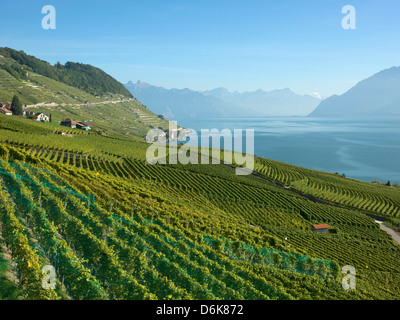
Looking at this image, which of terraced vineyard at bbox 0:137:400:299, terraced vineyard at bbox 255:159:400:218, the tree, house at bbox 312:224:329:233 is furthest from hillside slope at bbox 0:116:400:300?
the tree

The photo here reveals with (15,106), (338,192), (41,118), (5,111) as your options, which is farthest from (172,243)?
(15,106)

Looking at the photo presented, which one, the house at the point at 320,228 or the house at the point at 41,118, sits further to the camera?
the house at the point at 41,118

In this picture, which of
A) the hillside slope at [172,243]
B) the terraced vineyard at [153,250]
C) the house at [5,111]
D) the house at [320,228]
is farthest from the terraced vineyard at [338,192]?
the house at [5,111]

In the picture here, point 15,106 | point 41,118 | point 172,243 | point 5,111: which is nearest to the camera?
point 172,243

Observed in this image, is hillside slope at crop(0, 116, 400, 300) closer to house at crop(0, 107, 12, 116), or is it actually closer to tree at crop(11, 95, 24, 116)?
house at crop(0, 107, 12, 116)

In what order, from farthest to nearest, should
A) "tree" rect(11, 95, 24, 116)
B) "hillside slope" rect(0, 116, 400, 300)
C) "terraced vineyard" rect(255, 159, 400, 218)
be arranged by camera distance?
"tree" rect(11, 95, 24, 116)
"terraced vineyard" rect(255, 159, 400, 218)
"hillside slope" rect(0, 116, 400, 300)

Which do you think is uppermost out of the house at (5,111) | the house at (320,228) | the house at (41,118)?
the house at (5,111)

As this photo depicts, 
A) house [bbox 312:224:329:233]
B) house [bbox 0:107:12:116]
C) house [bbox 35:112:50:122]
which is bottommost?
house [bbox 312:224:329:233]

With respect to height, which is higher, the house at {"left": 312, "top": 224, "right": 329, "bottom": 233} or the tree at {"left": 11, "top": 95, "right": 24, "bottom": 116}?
the tree at {"left": 11, "top": 95, "right": 24, "bottom": 116}

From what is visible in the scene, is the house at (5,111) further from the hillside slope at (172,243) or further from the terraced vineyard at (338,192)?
the terraced vineyard at (338,192)

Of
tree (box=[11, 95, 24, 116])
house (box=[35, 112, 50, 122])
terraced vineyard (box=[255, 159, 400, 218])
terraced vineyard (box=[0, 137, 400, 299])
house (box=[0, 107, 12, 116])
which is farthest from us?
house (box=[35, 112, 50, 122])

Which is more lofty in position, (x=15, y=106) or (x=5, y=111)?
(x=15, y=106)

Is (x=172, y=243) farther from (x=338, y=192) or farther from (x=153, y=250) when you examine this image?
(x=338, y=192)
